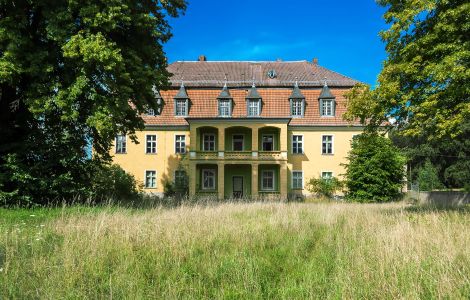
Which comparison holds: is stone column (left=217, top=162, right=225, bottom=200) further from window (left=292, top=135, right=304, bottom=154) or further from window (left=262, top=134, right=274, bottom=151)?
window (left=292, top=135, right=304, bottom=154)

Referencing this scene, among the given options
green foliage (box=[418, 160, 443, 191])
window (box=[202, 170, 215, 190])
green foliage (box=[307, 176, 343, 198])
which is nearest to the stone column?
window (box=[202, 170, 215, 190])

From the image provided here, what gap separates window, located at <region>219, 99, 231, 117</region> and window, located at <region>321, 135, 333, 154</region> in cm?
835

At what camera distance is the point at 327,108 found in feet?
102

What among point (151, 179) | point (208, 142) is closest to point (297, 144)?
point (208, 142)

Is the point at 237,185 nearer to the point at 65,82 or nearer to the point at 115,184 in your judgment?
the point at 115,184

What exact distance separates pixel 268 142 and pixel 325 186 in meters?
5.99

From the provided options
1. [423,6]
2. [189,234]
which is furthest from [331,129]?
[189,234]

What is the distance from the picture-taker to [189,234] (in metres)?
6.84

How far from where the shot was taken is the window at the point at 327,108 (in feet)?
101

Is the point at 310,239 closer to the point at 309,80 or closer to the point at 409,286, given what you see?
the point at 409,286

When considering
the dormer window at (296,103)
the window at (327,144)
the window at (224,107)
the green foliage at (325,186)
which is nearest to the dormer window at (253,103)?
the window at (224,107)

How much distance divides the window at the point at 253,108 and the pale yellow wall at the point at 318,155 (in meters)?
3.34

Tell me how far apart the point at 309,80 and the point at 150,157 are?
15.2 m

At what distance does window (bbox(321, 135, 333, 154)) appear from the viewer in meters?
31.1
